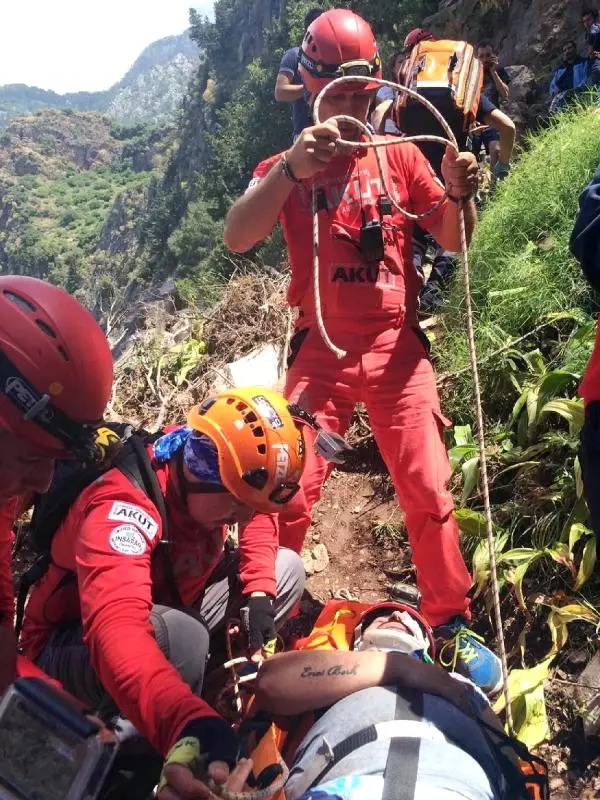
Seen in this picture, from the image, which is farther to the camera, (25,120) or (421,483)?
(25,120)

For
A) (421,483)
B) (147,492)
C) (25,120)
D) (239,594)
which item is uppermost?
(25,120)

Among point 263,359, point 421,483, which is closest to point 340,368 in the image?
point 421,483

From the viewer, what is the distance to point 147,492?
222 cm

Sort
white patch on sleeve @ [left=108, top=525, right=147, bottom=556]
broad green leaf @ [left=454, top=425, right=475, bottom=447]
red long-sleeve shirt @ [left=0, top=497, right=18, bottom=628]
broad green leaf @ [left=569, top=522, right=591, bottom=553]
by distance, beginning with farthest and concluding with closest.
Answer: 1. broad green leaf @ [left=454, top=425, right=475, bottom=447]
2. broad green leaf @ [left=569, top=522, right=591, bottom=553]
3. red long-sleeve shirt @ [left=0, top=497, right=18, bottom=628]
4. white patch on sleeve @ [left=108, top=525, right=147, bottom=556]

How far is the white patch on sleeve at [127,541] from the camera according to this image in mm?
2020

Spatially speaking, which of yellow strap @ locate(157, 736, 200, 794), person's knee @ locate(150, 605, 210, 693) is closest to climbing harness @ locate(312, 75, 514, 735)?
person's knee @ locate(150, 605, 210, 693)

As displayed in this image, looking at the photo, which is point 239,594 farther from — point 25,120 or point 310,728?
point 25,120

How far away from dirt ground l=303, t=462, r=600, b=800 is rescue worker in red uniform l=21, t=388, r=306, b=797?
1.12m

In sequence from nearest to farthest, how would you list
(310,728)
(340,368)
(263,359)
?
(310,728)
(340,368)
(263,359)

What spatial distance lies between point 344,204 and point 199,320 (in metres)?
3.66

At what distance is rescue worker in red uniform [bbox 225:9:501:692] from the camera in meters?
2.84

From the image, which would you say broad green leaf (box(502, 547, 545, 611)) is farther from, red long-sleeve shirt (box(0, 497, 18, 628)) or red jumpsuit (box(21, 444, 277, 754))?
red long-sleeve shirt (box(0, 497, 18, 628))

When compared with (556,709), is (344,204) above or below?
above

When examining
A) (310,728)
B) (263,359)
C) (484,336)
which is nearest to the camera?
(310,728)
